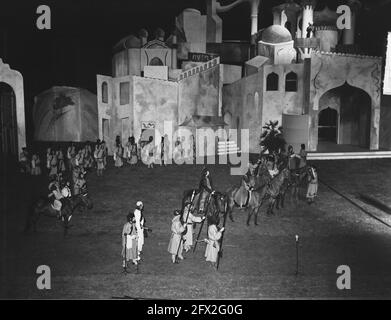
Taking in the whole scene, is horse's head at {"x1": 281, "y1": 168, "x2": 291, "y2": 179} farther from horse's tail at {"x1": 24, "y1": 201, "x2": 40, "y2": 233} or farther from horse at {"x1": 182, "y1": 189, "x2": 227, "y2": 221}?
horse's tail at {"x1": 24, "y1": 201, "x2": 40, "y2": 233}

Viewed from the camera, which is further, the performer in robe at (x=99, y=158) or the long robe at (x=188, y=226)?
the performer in robe at (x=99, y=158)

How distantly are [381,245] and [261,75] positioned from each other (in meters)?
13.9

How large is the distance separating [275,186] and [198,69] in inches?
440

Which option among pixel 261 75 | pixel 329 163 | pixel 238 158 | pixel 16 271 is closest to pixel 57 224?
pixel 16 271

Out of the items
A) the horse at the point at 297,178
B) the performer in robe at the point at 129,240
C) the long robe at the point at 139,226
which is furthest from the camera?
the horse at the point at 297,178

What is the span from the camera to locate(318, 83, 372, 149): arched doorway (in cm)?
2706

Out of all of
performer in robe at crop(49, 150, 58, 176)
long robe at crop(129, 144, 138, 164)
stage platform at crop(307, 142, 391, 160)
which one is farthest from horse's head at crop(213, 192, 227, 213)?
stage platform at crop(307, 142, 391, 160)

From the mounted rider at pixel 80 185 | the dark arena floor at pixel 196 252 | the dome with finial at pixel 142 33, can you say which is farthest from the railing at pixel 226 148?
the dome with finial at pixel 142 33

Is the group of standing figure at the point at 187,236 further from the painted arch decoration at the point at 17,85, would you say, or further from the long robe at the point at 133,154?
the painted arch decoration at the point at 17,85

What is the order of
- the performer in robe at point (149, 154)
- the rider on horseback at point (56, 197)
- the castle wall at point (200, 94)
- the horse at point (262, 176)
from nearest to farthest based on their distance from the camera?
the rider on horseback at point (56, 197)
the horse at point (262, 176)
the performer in robe at point (149, 154)
the castle wall at point (200, 94)

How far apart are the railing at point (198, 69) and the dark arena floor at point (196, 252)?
7935 mm

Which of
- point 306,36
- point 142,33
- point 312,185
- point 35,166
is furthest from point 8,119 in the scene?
point 306,36

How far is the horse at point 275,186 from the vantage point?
52.9 ft
